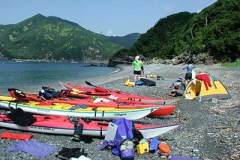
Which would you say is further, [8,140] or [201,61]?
[201,61]

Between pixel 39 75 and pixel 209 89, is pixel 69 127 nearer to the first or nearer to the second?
pixel 209 89

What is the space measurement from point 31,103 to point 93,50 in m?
180

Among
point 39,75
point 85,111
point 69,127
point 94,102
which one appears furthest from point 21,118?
point 39,75

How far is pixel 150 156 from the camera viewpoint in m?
6.75

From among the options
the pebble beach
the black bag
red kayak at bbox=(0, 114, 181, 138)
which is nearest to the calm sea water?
the black bag

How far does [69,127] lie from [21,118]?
1691mm

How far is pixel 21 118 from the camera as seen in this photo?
851cm

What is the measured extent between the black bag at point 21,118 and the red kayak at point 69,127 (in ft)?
0.38

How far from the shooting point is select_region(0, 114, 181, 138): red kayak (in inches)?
295

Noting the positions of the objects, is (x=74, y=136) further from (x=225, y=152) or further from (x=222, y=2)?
(x=222, y=2)

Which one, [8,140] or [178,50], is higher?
[178,50]

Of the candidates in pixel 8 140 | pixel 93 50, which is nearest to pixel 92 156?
pixel 8 140

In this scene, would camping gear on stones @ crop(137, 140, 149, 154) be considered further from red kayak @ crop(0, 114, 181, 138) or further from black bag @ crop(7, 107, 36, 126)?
black bag @ crop(7, 107, 36, 126)

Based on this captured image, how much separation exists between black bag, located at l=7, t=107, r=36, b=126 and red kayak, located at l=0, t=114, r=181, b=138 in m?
0.11
